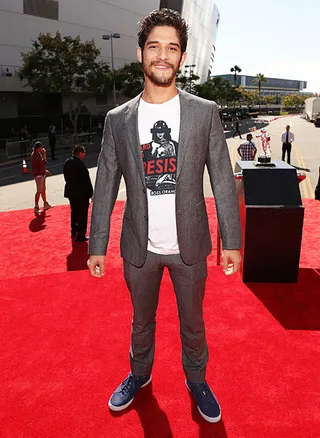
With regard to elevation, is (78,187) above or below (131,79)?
below

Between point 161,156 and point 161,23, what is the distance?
82 centimetres

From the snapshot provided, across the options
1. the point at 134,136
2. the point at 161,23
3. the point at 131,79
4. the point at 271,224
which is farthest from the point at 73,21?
the point at 134,136

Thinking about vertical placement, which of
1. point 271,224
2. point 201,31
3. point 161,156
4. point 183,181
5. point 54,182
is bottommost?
point 54,182

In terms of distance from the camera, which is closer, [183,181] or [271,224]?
[183,181]

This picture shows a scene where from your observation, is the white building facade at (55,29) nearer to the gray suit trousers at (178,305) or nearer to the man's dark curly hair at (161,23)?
the man's dark curly hair at (161,23)

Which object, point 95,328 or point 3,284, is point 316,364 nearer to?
point 95,328

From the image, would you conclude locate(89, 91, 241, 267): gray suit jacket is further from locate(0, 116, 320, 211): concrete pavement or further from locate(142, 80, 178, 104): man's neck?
locate(0, 116, 320, 211): concrete pavement

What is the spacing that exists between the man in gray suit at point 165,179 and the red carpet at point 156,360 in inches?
15.0

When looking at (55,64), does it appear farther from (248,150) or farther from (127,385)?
(127,385)

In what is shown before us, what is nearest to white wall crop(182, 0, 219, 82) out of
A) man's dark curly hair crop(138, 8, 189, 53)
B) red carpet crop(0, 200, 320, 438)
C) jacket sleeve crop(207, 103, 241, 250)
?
red carpet crop(0, 200, 320, 438)

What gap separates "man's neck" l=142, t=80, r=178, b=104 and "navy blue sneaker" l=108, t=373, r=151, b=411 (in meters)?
2.17

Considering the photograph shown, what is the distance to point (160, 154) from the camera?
253 centimetres

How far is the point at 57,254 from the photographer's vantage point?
7105 millimetres

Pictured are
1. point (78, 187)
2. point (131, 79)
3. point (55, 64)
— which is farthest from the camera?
point (131, 79)
